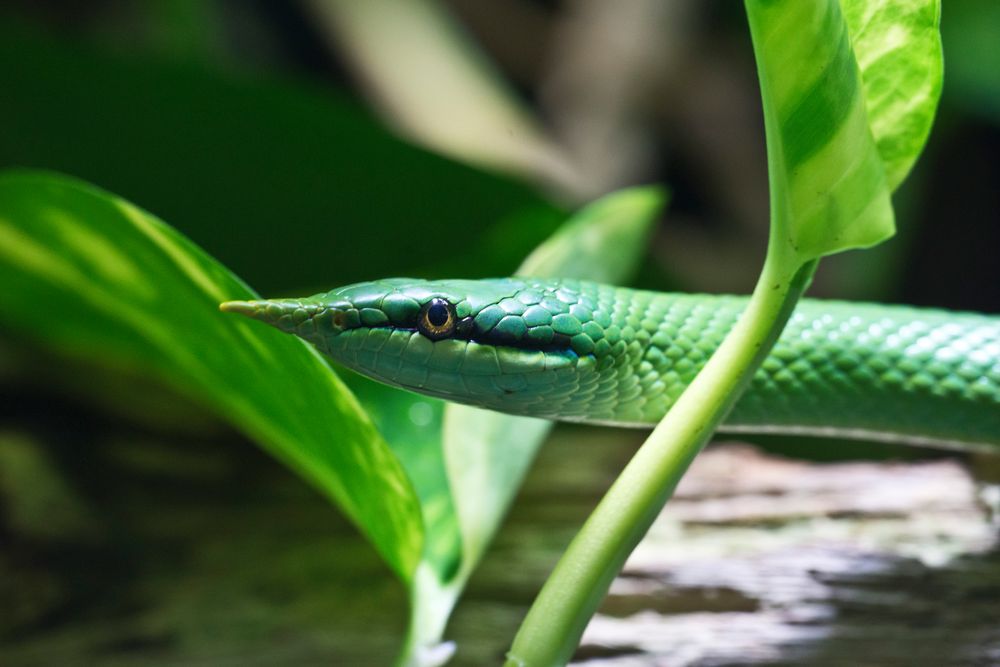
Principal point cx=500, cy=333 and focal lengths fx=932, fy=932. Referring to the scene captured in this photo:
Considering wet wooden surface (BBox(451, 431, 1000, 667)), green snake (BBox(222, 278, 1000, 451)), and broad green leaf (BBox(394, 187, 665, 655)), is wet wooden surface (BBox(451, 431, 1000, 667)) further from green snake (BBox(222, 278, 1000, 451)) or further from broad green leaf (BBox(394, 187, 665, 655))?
broad green leaf (BBox(394, 187, 665, 655))

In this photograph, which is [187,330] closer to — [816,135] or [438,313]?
[438,313]

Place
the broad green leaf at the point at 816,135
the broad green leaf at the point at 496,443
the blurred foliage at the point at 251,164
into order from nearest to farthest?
the broad green leaf at the point at 816,135 < the broad green leaf at the point at 496,443 < the blurred foliage at the point at 251,164

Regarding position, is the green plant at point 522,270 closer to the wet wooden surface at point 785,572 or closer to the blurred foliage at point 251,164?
the wet wooden surface at point 785,572

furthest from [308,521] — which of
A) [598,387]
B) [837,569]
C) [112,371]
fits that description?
[837,569]

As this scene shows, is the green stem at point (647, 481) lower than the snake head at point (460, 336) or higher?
lower

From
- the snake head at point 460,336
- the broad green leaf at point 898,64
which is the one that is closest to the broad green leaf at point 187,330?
the snake head at point 460,336

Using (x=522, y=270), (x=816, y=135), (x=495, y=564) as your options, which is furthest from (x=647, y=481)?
(x=495, y=564)

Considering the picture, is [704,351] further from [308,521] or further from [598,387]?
[308,521]

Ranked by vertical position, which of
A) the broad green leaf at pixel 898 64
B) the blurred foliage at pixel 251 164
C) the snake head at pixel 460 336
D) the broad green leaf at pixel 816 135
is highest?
the blurred foliage at pixel 251 164

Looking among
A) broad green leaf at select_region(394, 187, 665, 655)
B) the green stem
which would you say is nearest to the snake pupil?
broad green leaf at select_region(394, 187, 665, 655)
